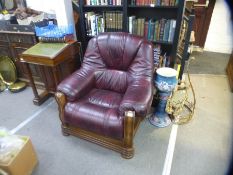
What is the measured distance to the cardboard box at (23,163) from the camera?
4.32ft

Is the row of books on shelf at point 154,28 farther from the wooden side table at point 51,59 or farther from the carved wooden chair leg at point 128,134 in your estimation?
the carved wooden chair leg at point 128,134

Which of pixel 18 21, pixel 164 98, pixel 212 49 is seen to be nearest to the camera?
pixel 164 98

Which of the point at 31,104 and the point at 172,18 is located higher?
the point at 172,18

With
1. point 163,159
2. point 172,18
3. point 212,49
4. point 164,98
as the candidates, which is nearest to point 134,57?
point 164,98

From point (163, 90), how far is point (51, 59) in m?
1.27

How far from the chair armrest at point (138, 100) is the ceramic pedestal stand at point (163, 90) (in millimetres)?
236

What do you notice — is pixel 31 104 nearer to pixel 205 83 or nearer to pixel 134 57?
pixel 134 57

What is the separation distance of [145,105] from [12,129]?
160 cm

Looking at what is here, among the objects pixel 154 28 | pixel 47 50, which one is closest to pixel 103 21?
pixel 154 28

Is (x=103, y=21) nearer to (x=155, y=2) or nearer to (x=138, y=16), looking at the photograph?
(x=138, y=16)

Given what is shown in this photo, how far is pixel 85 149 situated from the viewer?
179 cm

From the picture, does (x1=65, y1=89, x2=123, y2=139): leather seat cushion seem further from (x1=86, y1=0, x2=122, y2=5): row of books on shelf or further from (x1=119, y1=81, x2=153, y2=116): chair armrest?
(x1=86, y1=0, x2=122, y2=5): row of books on shelf

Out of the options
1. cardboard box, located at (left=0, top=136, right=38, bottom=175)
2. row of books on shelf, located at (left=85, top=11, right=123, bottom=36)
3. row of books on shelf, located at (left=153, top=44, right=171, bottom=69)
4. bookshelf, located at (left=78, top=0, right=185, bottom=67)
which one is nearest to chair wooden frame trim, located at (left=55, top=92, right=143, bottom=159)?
cardboard box, located at (left=0, top=136, right=38, bottom=175)

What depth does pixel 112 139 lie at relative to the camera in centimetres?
167
